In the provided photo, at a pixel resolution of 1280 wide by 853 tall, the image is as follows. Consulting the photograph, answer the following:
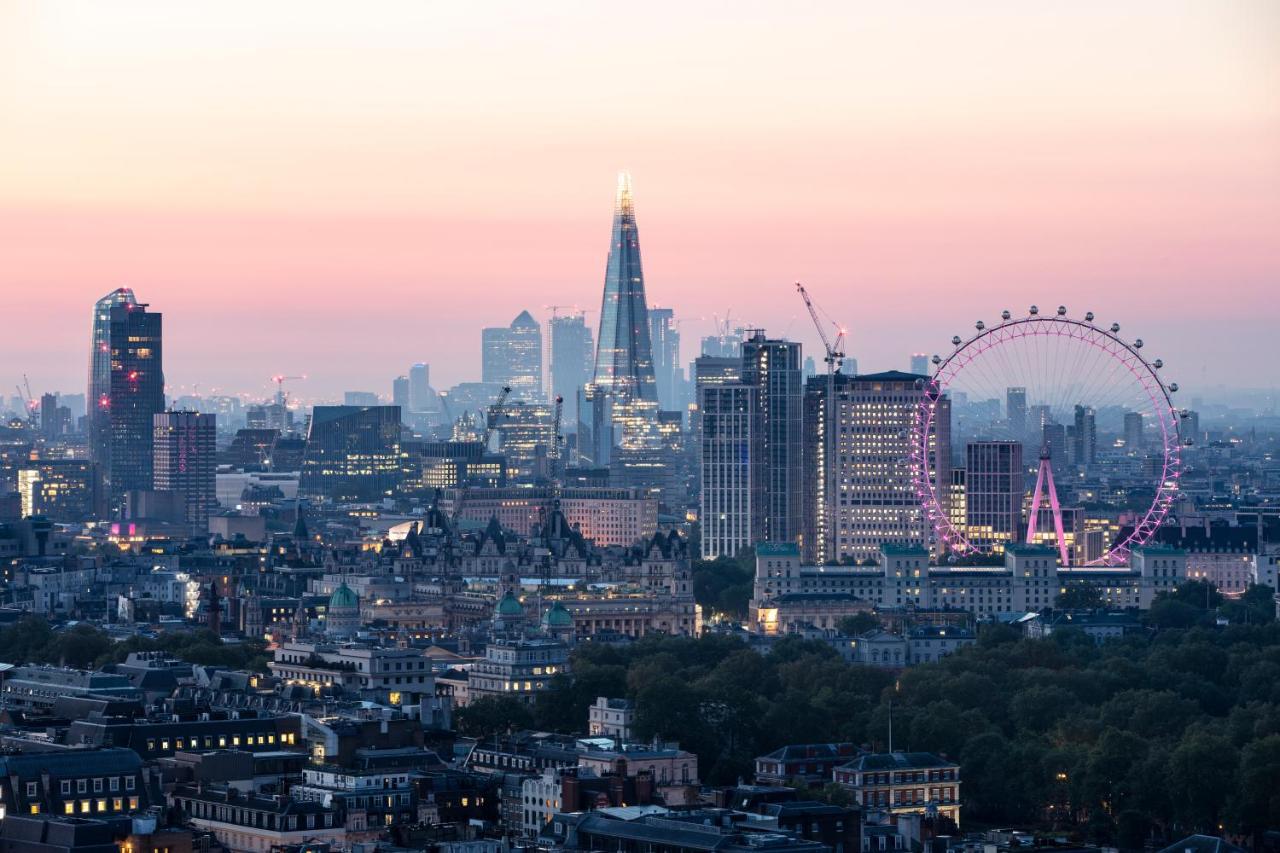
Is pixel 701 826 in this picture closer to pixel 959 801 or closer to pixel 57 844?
pixel 57 844

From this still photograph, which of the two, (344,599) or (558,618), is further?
(344,599)

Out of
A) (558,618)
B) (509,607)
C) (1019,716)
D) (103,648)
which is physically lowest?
(1019,716)

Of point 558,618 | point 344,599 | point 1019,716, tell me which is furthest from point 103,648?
point 1019,716

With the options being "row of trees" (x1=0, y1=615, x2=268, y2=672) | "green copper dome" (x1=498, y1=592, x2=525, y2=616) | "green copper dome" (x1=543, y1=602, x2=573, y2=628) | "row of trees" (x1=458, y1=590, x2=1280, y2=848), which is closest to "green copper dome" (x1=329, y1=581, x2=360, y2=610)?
"row of trees" (x1=0, y1=615, x2=268, y2=672)

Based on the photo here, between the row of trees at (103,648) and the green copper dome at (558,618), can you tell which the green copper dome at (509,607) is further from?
the row of trees at (103,648)

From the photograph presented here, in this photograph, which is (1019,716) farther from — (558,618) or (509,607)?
(509,607)

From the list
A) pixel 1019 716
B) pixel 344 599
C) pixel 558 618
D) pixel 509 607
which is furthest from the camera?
pixel 509 607

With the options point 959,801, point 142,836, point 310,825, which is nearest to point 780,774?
point 959,801

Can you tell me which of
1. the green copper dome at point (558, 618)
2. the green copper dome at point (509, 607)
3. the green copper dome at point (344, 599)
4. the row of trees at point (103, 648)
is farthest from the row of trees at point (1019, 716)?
the row of trees at point (103, 648)
